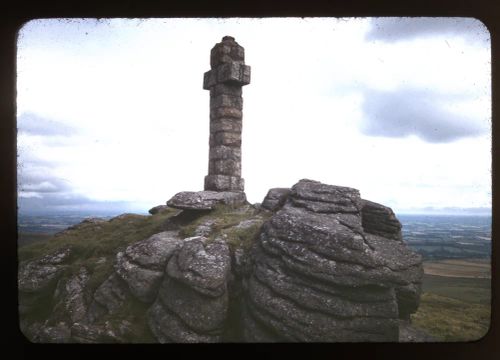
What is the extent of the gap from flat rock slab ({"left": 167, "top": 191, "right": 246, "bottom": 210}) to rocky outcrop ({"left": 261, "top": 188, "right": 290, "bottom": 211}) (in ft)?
4.48

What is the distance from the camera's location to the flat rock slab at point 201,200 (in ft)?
46.3

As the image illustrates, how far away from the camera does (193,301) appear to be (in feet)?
32.4

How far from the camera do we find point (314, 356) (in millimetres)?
8680

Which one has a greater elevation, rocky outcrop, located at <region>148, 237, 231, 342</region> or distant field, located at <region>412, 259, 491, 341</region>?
rocky outcrop, located at <region>148, 237, 231, 342</region>

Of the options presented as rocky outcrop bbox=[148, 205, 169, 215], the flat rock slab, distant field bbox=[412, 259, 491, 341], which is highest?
the flat rock slab

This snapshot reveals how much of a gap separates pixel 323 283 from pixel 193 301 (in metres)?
3.21

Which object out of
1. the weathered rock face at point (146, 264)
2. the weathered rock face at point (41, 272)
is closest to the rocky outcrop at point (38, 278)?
the weathered rock face at point (41, 272)

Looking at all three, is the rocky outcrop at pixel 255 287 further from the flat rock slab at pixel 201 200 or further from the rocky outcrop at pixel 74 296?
the flat rock slab at pixel 201 200

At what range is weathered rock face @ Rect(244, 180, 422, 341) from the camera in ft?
30.4

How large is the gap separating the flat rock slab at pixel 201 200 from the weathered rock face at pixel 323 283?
377cm

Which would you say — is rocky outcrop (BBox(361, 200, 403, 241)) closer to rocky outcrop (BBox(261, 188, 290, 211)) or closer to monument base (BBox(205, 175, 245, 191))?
rocky outcrop (BBox(261, 188, 290, 211))

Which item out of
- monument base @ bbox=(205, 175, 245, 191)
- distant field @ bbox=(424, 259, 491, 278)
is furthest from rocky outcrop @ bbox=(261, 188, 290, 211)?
distant field @ bbox=(424, 259, 491, 278)

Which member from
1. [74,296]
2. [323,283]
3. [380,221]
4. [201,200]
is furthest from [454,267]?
[74,296]

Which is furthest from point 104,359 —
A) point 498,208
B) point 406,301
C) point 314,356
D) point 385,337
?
point 498,208
